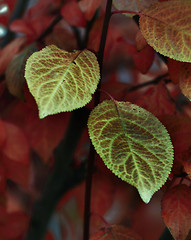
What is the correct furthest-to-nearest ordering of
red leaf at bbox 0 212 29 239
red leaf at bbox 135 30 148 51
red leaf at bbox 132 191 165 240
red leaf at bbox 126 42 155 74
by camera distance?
red leaf at bbox 132 191 165 240 → red leaf at bbox 0 212 29 239 → red leaf at bbox 126 42 155 74 → red leaf at bbox 135 30 148 51

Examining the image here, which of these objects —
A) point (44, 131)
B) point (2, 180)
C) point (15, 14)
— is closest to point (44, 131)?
point (44, 131)

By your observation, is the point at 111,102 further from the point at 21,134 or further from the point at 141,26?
the point at 21,134

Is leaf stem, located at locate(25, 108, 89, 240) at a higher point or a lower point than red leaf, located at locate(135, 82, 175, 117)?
lower

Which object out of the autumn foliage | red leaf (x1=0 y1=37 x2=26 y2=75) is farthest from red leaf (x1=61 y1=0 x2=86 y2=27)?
red leaf (x1=0 y1=37 x2=26 y2=75)

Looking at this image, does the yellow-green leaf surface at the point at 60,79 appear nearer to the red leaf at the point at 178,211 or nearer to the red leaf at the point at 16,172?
the red leaf at the point at 178,211

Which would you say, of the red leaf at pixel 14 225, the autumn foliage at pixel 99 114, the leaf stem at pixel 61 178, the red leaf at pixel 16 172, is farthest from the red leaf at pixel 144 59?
the red leaf at pixel 14 225

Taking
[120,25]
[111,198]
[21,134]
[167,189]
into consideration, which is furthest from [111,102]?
[120,25]

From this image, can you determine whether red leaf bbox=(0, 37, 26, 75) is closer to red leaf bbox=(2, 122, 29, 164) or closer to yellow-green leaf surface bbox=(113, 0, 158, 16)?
red leaf bbox=(2, 122, 29, 164)
